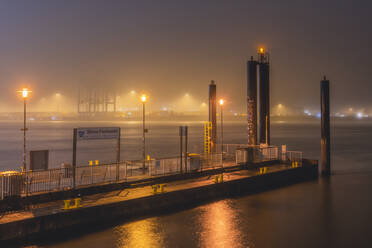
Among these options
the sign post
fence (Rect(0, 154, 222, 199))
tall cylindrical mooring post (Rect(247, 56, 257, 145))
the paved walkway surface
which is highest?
tall cylindrical mooring post (Rect(247, 56, 257, 145))

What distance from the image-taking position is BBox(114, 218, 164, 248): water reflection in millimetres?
11547

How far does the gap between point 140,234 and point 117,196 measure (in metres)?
2.47

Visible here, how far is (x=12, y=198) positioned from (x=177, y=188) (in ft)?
23.0

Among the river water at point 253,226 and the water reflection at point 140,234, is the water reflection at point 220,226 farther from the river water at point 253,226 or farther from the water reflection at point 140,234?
the water reflection at point 140,234

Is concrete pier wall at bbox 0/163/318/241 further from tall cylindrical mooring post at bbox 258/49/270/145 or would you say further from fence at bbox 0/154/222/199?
tall cylindrical mooring post at bbox 258/49/270/145

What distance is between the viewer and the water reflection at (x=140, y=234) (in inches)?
455

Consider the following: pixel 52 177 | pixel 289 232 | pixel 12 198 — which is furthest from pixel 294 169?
pixel 12 198

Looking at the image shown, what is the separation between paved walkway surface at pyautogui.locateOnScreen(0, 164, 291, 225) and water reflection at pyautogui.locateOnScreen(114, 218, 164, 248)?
114 cm

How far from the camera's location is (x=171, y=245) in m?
11.6

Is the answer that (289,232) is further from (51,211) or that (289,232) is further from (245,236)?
(51,211)

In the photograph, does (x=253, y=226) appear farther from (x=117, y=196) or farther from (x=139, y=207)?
(x=117, y=196)

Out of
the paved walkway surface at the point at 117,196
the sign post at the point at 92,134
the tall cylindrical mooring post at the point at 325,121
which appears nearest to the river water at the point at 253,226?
the paved walkway surface at the point at 117,196

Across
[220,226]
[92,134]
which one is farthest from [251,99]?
[220,226]

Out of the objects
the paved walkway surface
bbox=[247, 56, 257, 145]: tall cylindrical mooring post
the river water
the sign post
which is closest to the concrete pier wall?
the paved walkway surface
